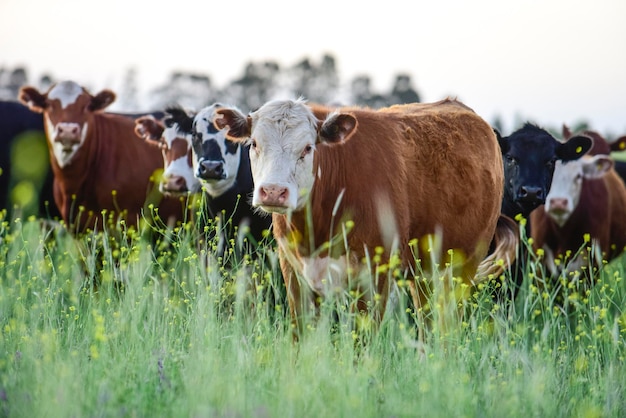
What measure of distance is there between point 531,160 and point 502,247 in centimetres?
87

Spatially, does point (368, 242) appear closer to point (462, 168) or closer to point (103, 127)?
point (462, 168)

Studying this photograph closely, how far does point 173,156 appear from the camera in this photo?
8.72 metres

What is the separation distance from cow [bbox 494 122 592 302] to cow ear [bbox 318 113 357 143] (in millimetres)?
2425

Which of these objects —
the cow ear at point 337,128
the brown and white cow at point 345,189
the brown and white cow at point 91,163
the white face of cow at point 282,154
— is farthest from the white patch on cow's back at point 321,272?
the brown and white cow at point 91,163

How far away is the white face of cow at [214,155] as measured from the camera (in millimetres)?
7723

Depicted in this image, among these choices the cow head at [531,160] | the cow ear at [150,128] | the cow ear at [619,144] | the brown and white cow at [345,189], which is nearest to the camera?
the brown and white cow at [345,189]

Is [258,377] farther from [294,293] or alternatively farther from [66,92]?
[66,92]

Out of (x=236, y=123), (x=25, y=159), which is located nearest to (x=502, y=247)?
(x=236, y=123)

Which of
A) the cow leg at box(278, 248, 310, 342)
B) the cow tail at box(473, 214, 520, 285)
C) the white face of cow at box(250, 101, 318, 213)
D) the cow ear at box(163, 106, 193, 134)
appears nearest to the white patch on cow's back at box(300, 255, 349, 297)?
the cow leg at box(278, 248, 310, 342)

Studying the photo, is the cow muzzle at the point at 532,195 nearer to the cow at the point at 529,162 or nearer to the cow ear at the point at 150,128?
the cow at the point at 529,162

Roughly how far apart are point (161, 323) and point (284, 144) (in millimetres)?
1443

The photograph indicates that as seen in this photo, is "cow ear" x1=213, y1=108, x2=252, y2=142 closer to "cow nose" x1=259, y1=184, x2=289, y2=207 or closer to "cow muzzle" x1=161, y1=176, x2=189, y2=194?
"cow nose" x1=259, y1=184, x2=289, y2=207

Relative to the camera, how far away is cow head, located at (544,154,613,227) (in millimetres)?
8664

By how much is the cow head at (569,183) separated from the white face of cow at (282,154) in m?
3.49
